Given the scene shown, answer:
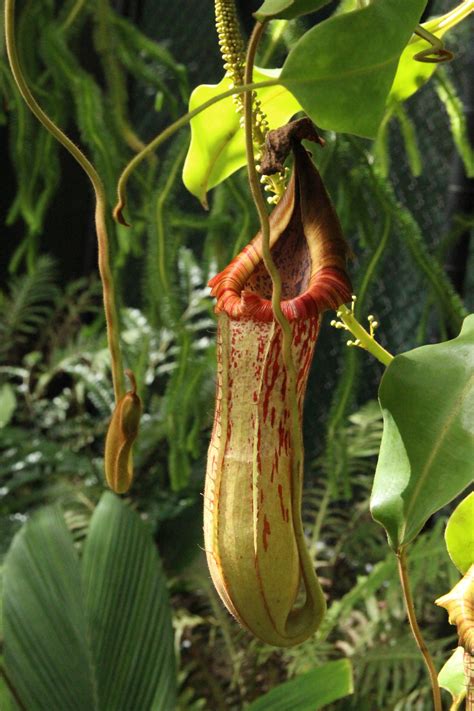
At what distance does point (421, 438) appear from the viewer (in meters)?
0.39

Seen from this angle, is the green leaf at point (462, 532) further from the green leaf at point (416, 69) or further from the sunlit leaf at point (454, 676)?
the green leaf at point (416, 69)

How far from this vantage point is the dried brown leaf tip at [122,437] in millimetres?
417

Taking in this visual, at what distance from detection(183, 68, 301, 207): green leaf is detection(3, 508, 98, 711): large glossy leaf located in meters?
0.72

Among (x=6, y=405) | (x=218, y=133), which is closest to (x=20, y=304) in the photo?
(x=6, y=405)

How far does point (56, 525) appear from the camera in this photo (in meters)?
1.16

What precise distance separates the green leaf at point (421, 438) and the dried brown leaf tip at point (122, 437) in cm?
12

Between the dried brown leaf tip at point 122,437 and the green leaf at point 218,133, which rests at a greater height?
Answer: the green leaf at point 218,133

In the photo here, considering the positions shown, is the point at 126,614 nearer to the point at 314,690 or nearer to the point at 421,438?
the point at 314,690

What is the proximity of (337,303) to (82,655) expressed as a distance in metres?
0.78

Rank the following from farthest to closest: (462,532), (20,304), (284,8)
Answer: (20,304), (462,532), (284,8)

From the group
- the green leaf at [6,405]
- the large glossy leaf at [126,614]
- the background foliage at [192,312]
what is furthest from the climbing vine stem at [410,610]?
the green leaf at [6,405]

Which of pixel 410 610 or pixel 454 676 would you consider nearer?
pixel 410 610

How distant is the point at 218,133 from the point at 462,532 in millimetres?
281

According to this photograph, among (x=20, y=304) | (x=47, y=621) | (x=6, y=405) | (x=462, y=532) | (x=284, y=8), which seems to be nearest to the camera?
(x=284, y=8)
